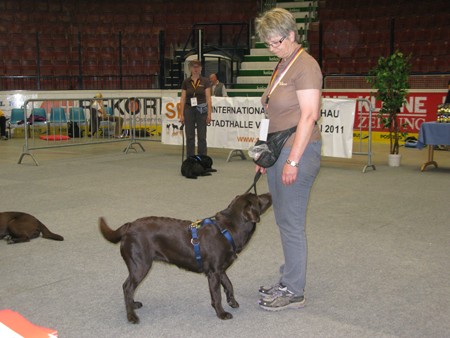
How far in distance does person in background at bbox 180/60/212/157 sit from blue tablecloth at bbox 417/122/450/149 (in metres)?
3.32

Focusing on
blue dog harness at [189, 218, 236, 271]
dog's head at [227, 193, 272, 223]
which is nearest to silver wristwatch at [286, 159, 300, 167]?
dog's head at [227, 193, 272, 223]

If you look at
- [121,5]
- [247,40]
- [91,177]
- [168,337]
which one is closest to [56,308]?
[168,337]

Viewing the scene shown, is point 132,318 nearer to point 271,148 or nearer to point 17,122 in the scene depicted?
point 271,148

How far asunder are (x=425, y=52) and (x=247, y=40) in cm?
523

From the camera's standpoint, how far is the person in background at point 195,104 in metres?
8.50

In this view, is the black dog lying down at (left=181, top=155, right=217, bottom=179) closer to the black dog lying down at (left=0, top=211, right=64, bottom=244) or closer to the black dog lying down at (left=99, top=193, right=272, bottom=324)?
the black dog lying down at (left=0, top=211, right=64, bottom=244)

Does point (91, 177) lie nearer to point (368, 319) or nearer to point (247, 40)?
point (368, 319)

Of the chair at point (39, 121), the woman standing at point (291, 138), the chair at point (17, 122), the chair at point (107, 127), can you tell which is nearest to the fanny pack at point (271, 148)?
the woman standing at point (291, 138)

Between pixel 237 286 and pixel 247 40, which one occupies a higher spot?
pixel 247 40

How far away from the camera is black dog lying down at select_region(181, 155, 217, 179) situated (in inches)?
302

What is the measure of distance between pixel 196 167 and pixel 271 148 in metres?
4.71

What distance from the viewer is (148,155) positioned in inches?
407

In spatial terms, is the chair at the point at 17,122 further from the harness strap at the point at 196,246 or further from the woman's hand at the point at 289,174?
the woman's hand at the point at 289,174

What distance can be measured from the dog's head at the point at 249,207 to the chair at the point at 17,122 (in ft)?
39.7
